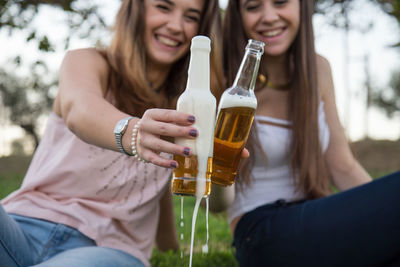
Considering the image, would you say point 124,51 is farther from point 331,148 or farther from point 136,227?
point 331,148

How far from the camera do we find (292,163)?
2922mm

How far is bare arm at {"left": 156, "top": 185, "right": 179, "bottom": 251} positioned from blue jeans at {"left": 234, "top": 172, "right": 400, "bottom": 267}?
85 cm

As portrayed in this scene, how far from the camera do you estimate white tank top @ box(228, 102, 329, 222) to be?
9.50ft

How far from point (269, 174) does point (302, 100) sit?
0.55 m

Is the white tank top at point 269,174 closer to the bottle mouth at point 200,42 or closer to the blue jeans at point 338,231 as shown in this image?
the blue jeans at point 338,231

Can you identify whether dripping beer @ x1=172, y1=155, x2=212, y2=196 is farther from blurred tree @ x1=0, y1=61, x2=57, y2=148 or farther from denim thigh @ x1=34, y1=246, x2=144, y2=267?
blurred tree @ x1=0, y1=61, x2=57, y2=148

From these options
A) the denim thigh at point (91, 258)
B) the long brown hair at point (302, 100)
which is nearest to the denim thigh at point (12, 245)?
the denim thigh at point (91, 258)

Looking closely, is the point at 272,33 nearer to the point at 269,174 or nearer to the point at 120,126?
the point at 269,174

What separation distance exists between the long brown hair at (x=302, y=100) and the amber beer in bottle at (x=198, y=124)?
4.61 ft

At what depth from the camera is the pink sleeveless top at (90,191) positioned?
2412 mm

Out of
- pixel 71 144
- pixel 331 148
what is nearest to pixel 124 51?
pixel 71 144

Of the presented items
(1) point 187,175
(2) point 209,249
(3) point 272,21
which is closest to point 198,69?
(1) point 187,175

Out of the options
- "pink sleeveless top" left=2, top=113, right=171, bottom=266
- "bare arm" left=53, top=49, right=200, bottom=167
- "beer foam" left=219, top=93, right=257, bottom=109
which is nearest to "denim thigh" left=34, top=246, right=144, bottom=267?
"pink sleeveless top" left=2, top=113, right=171, bottom=266

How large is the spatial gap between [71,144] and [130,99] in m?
0.43
